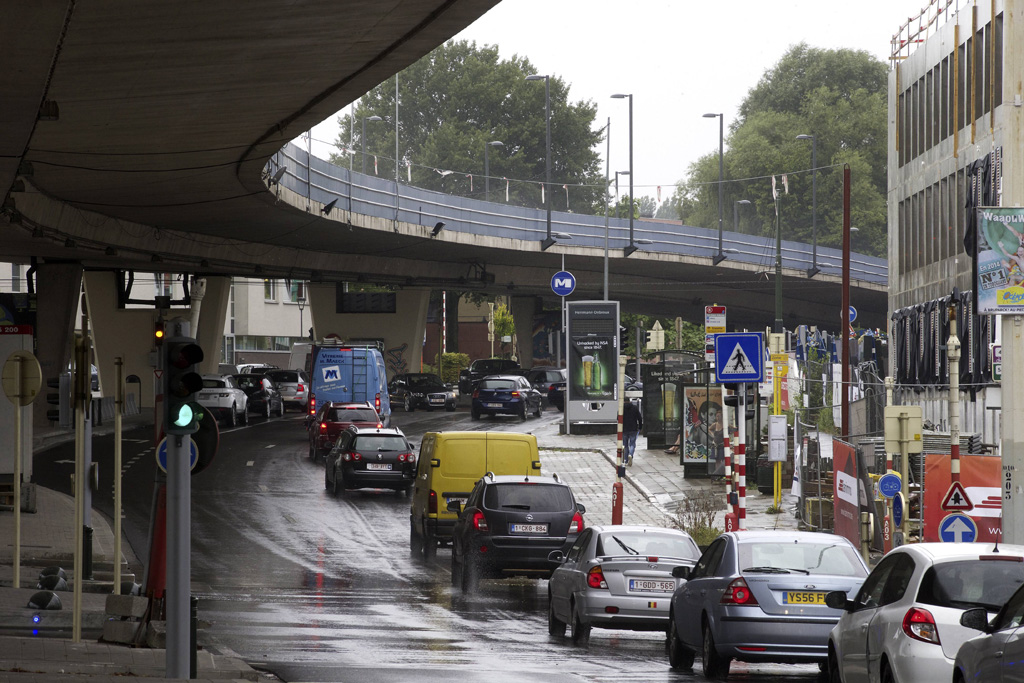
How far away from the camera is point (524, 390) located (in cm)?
5362

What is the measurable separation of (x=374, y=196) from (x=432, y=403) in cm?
1477

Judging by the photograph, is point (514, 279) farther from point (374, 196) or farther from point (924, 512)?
point (924, 512)

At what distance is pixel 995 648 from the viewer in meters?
7.73

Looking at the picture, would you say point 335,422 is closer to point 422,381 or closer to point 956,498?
point 956,498

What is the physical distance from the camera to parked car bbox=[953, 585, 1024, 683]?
7398mm

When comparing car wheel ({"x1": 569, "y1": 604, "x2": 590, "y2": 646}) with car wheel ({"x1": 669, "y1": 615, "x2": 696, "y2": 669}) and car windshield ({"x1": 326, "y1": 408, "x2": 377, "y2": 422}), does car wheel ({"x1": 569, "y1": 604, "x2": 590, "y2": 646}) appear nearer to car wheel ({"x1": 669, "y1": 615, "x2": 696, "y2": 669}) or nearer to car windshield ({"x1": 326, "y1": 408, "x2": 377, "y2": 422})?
car wheel ({"x1": 669, "y1": 615, "x2": 696, "y2": 669})

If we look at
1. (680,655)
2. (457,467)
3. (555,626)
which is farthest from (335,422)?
(680,655)

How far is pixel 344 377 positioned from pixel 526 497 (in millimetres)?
25087

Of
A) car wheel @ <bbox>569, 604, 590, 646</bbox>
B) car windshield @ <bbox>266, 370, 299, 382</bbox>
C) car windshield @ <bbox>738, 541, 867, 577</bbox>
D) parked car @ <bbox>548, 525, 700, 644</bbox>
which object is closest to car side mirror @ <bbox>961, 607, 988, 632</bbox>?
car windshield @ <bbox>738, 541, 867, 577</bbox>

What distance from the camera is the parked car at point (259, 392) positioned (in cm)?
5394

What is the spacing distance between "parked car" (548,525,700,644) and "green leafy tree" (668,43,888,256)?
90.5 m

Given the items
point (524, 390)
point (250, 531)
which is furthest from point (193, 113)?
point (524, 390)

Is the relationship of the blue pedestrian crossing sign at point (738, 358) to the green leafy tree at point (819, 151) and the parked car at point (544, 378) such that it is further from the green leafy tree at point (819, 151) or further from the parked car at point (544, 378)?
the green leafy tree at point (819, 151)

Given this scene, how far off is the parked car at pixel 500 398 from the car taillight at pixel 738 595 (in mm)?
39184
